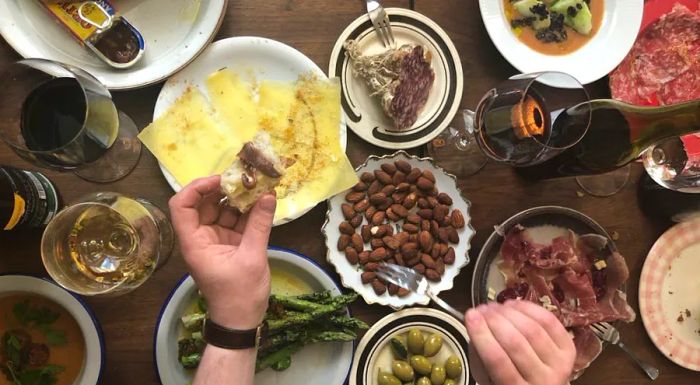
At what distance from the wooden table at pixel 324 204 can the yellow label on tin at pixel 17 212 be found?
0.11 metres

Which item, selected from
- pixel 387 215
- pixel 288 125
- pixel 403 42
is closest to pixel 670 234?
pixel 387 215

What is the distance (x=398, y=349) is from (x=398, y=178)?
1.41ft

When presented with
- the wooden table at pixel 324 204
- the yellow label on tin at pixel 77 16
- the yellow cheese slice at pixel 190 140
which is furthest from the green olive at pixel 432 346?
the yellow label on tin at pixel 77 16

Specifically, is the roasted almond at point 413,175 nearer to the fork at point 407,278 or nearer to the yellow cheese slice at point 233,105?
the fork at point 407,278

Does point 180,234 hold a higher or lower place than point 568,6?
lower

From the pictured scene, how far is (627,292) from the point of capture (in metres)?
1.62

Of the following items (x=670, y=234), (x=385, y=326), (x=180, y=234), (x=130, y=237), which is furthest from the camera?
(x=670, y=234)

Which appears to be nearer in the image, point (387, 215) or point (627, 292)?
point (387, 215)

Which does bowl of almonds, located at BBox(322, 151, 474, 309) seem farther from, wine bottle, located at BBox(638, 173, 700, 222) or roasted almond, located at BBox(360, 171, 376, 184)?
wine bottle, located at BBox(638, 173, 700, 222)

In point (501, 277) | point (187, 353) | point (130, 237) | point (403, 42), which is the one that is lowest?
point (187, 353)

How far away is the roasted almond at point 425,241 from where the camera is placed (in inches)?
59.4

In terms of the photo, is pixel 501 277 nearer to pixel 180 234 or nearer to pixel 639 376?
pixel 639 376

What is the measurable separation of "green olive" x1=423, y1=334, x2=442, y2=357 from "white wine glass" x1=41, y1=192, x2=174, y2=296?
2.28 feet

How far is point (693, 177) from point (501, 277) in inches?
21.2
